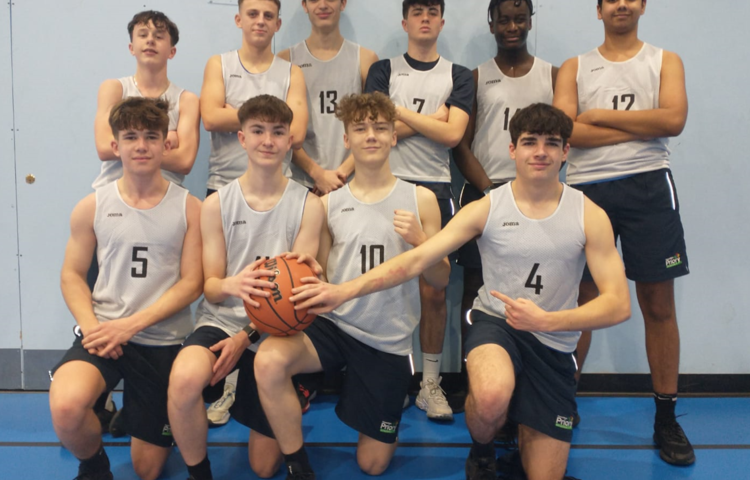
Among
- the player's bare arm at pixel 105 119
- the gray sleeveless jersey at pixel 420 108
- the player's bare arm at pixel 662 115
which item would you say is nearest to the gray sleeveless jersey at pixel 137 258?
the player's bare arm at pixel 105 119

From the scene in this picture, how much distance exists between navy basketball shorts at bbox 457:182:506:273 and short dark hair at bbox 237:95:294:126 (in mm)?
1465

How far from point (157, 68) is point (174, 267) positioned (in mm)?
1331

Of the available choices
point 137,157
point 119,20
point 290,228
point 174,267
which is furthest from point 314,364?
point 119,20

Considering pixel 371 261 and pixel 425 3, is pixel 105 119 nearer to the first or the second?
pixel 371 261

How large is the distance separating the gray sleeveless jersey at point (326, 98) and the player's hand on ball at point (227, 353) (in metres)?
1.35

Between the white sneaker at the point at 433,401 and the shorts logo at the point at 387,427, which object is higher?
the shorts logo at the point at 387,427

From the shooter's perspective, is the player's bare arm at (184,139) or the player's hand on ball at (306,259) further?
the player's bare arm at (184,139)

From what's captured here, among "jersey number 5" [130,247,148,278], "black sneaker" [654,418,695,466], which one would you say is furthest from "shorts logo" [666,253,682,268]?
"jersey number 5" [130,247,148,278]

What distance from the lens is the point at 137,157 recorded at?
3.03 m

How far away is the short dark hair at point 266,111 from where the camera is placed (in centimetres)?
308

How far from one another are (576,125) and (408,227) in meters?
1.32

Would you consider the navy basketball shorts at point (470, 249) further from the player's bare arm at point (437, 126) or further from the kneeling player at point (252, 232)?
the kneeling player at point (252, 232)

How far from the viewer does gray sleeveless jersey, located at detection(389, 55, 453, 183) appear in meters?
3.84

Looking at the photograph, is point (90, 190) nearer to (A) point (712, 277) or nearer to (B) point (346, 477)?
(B) point (346, 477)
